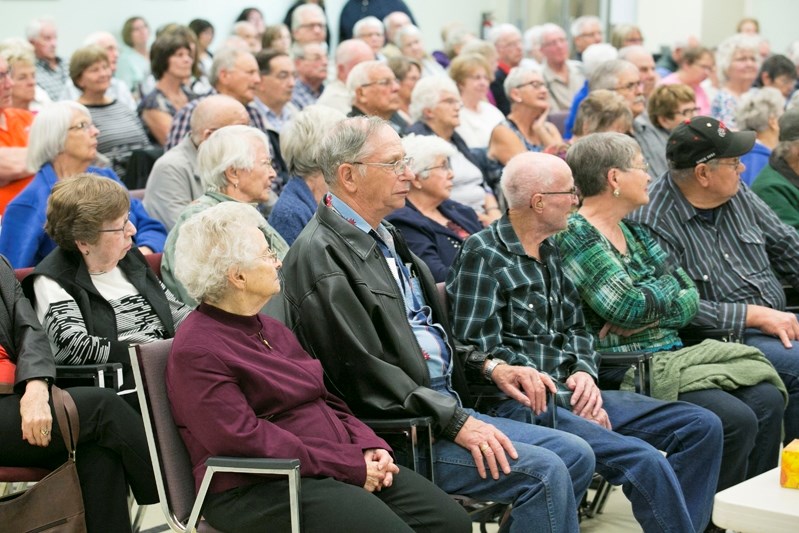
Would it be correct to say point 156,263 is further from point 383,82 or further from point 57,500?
point 383,82

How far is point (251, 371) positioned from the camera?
246 cm

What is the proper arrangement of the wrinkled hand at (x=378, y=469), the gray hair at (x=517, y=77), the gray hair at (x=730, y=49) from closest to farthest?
the wrinkled hand at (x=378, y=469)
the gray hair at (x=517, y=77)
the gray hair at (x=730, y=49)

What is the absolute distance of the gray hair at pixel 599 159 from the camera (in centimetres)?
365

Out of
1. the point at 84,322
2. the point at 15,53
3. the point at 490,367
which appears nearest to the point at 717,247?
the point at 490,367

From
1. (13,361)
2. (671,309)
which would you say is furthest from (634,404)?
(13,361)

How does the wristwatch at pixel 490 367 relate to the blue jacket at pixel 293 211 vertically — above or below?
below

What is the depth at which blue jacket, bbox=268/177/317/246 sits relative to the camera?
12.4 feet

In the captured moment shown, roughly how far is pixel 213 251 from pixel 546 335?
1.12 metres

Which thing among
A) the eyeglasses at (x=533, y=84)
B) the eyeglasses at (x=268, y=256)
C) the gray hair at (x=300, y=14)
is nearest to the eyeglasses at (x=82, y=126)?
A: the eyeglasses at (x=268, y=256)

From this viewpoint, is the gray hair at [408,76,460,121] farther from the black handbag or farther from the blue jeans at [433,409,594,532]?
the black handbag

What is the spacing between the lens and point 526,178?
3342 millimetres

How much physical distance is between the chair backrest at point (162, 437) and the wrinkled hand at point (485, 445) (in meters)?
0.69

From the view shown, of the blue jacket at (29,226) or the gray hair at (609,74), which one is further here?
the gray hair at (609,74)

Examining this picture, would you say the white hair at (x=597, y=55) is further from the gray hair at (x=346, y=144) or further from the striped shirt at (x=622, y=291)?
the gray hair at (x=346, y=144)
